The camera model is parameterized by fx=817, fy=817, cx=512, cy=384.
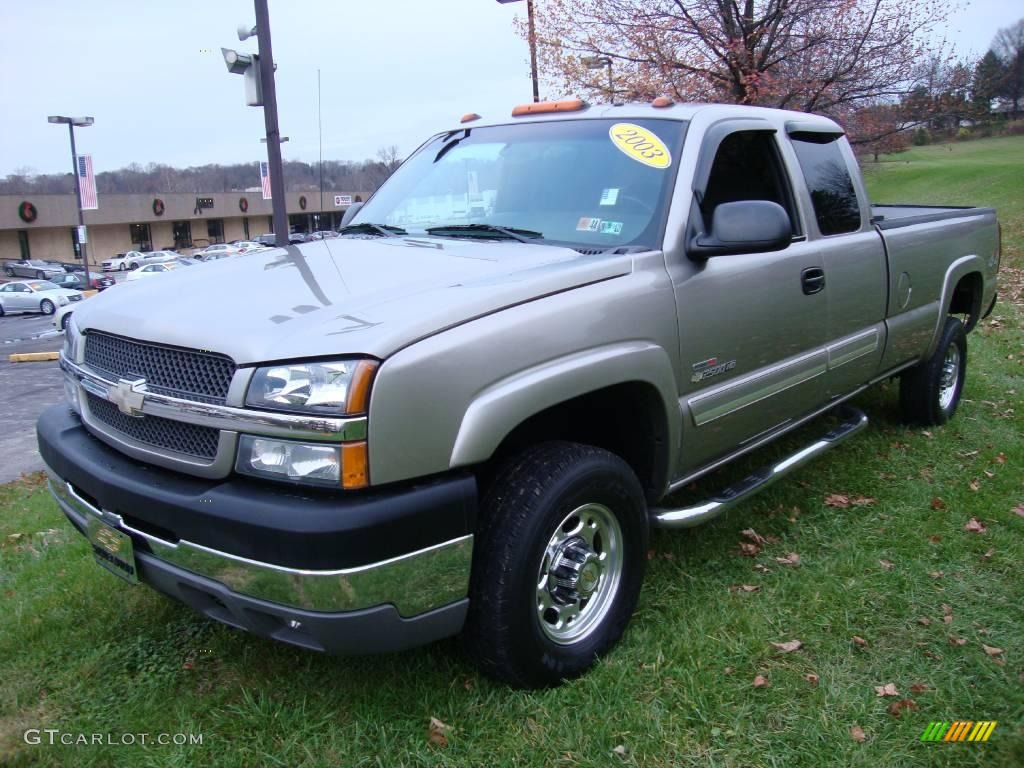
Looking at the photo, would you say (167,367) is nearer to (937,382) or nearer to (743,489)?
(743,489)

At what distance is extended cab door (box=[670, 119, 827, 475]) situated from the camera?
3156mm

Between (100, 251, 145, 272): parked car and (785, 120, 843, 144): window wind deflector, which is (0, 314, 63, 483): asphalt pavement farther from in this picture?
(100, 251, 145, 272): parked car

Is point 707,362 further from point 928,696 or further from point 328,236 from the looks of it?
point 328,236

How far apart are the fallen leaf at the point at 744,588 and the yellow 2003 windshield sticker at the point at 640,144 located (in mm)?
1799

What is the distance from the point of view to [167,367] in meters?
2.49

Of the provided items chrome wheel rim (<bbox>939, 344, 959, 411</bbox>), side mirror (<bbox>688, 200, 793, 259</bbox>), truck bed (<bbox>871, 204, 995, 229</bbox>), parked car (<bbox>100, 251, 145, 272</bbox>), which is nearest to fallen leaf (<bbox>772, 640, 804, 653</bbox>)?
side mirror (<bbox>688, 200, 793, 259</bbox>)

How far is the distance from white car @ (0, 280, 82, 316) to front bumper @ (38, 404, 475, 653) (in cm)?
3572

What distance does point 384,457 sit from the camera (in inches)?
85.7

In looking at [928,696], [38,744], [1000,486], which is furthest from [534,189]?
[1000,486]

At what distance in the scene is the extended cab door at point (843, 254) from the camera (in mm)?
4008

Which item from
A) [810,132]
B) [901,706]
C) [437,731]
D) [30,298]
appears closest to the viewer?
[437,731]

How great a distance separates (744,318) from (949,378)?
124 inches

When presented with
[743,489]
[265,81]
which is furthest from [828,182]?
[265,81]

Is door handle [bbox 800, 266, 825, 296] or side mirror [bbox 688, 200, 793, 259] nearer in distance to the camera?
side mirror [bbox 688, 200, 793, 259]
